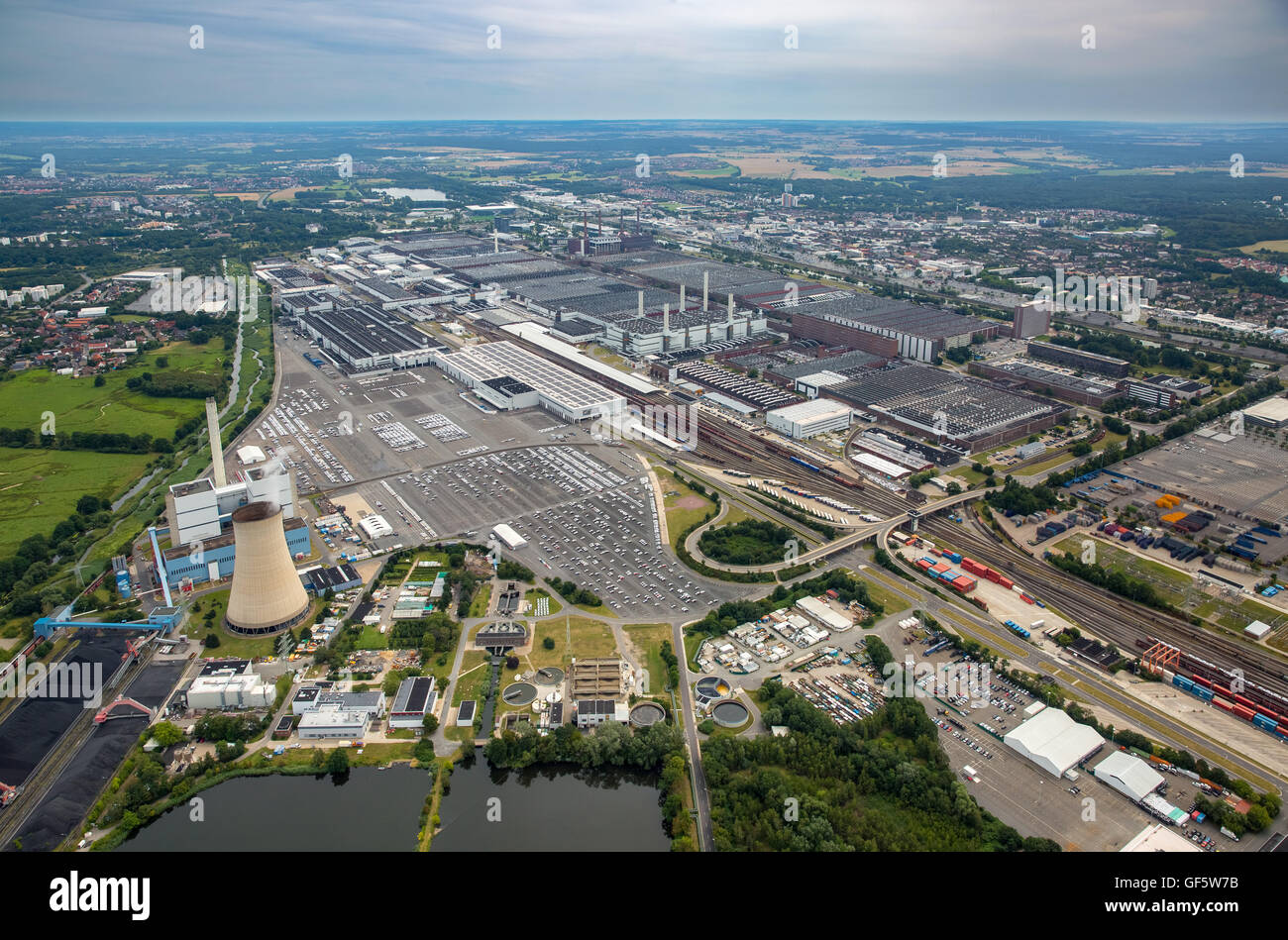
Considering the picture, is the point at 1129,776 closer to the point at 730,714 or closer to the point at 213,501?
the point at 730,714

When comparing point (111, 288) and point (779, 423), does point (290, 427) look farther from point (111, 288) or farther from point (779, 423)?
point (111, 288)

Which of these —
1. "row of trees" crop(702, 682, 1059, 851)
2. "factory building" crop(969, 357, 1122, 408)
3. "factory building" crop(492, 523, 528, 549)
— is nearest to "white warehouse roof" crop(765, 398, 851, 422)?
"factory building" crop(969, 357, 1122, 408)

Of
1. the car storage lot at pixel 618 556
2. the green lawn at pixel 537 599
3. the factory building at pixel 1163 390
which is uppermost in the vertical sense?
the factory building at pixel 1163 390

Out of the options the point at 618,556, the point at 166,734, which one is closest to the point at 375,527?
the point at 618,556

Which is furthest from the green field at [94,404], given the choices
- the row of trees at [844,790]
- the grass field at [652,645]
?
the row of trees at [844,790]

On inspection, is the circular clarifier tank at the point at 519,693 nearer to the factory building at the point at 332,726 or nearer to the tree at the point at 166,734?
the factory building at the point at 332,726

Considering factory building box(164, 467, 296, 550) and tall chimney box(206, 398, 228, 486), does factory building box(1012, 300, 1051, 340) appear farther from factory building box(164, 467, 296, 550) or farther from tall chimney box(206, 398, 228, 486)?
tall chimney box(206, 398, 228, 486)
